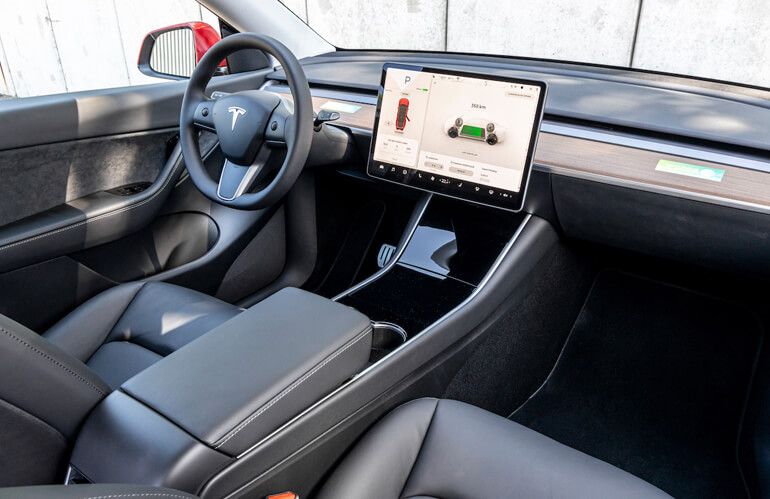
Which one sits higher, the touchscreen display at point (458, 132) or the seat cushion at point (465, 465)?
the touchscreen display at point (458, 132)

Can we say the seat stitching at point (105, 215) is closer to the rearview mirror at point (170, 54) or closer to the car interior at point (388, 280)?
the car interior at point (388, 280)

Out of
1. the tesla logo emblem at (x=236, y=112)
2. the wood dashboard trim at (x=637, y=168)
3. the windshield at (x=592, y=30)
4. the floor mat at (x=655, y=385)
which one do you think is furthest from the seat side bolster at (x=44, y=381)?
the windshield at (x=592, y=30)

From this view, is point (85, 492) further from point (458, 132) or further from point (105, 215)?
point (105, 215)

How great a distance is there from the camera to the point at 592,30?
4.38 meters

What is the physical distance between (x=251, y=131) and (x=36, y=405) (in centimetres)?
82

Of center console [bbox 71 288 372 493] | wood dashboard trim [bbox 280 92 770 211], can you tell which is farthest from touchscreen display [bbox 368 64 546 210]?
center console [bbox 71 288 372 493]

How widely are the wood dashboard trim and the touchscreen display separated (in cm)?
11

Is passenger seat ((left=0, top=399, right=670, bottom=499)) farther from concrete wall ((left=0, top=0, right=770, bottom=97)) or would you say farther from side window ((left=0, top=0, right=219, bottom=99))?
side window ((left=0, top=0, right=219, bottom=99))

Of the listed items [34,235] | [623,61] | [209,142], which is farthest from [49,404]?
[623,61]

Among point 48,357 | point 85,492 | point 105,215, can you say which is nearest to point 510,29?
point 105,215

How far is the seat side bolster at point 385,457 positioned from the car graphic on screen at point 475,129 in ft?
1.96

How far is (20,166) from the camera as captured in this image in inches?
59.4

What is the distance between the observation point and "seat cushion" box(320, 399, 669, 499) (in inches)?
36.8

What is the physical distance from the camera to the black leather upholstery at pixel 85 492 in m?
0.47
